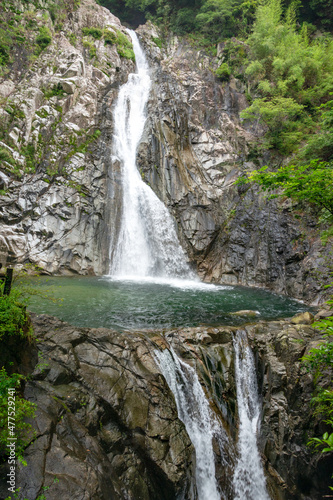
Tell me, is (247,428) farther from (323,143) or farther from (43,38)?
(43,38)

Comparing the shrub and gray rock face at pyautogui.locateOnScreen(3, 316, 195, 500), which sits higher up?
the shrub

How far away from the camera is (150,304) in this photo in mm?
10805

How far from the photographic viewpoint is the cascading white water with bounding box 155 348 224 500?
17.3 feet

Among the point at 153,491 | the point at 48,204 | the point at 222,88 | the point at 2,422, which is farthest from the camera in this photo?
the point at 222,88

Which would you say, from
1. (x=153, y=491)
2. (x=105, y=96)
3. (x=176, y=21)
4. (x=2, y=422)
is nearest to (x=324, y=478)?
(x=153, y=491)

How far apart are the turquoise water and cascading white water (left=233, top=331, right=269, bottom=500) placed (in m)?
1.62

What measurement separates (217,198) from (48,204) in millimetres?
12629

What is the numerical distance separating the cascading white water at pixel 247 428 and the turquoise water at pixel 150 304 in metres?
1.62

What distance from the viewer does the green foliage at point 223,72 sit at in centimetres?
2488

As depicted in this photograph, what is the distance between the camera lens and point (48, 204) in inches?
680

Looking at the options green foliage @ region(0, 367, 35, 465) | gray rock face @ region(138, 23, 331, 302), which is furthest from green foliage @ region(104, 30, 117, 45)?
green foliage @ region(0, 367, 35, 465)

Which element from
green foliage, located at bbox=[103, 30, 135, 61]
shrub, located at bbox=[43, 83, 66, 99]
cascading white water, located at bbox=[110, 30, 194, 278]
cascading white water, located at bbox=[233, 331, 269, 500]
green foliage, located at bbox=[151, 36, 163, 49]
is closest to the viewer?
cascading white water, located at bbox=[233, 331, 269, 500]

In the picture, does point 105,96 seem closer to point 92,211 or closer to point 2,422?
point 92,211

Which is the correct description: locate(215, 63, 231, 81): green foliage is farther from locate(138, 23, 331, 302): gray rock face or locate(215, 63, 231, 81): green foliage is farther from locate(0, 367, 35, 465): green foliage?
locate(0, 367, 35, 465): green foliage
